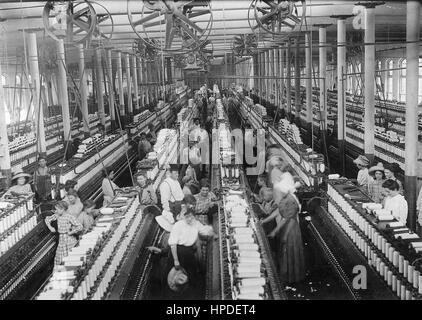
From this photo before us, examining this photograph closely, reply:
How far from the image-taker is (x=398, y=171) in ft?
39.1

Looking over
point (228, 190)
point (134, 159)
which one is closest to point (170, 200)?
point (228, 190)

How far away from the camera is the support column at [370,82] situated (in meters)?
13.7

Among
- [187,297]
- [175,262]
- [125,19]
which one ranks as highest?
[125,19]

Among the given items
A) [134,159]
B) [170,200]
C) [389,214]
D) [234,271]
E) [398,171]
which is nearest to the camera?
[234,271]

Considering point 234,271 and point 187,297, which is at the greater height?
point 234,271

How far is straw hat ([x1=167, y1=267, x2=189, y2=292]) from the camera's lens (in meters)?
6.79

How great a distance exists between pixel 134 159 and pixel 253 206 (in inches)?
381

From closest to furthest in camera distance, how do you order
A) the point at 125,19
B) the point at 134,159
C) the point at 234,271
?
the point at 234,271 → the point at 125,19 → the point at 134,159

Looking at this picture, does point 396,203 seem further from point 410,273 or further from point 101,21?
point 101,21

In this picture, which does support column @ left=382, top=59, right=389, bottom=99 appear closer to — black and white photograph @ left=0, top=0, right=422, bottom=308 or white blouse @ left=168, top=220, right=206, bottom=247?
black and white photograph @ left=0, top=0, right=422, bottom=308

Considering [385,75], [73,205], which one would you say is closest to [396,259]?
[73,205]

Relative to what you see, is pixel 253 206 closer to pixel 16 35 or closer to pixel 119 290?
pixel 119 290

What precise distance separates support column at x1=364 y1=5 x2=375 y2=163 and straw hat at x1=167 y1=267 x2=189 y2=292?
8.62 meters

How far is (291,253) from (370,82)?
26.1ft
